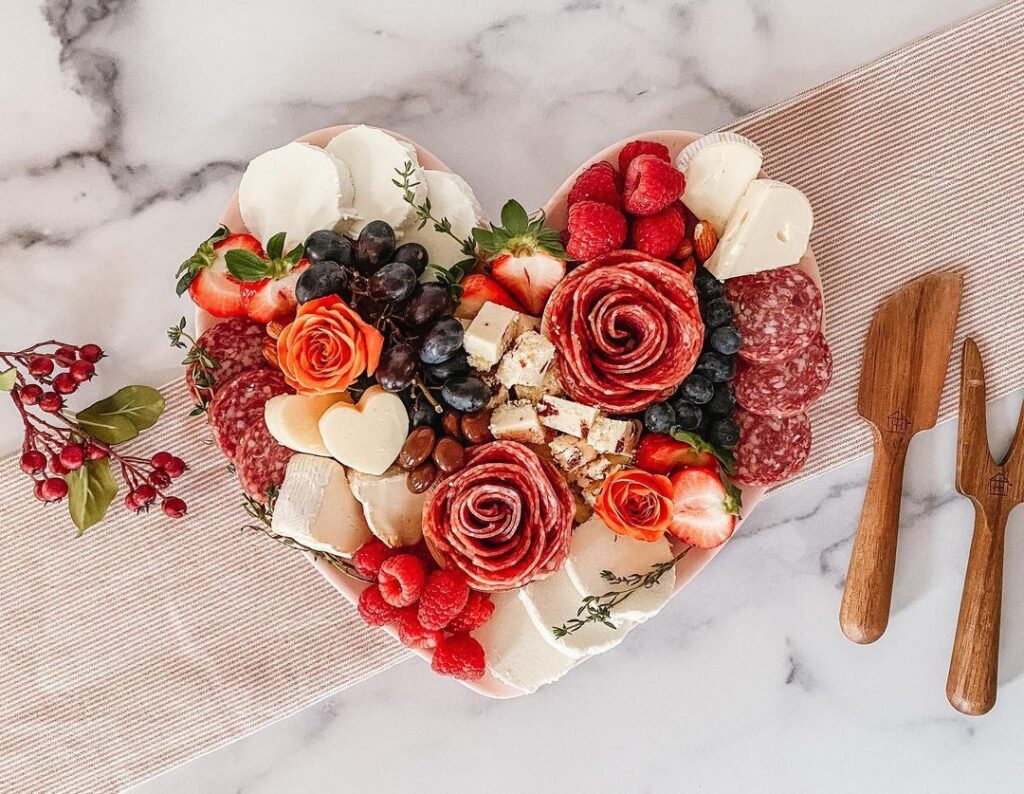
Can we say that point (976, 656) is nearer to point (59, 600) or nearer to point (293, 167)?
point (293, 167)

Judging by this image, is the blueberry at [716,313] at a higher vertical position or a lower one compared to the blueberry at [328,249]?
lower

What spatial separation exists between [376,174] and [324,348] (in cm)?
30

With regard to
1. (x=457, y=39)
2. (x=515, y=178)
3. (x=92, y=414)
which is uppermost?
(x=457, y=39)

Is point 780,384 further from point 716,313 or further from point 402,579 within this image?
point 402,579

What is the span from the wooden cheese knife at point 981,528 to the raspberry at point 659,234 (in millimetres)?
596

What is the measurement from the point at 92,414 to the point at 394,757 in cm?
76

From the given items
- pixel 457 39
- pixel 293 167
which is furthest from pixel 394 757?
pixel 457 39

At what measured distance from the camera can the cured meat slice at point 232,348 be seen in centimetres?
115

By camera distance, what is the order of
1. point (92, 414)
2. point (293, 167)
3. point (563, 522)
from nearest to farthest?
point (563, 522)
point (293, 167)
point (92, 414)

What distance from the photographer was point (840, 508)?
55.2 inches

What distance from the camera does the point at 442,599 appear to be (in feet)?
3.51

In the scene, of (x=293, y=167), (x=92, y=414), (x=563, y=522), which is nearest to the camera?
(x=563, y=522)

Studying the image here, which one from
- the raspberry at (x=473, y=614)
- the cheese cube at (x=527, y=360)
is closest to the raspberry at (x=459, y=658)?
the raspberry at (x=473, y=614)

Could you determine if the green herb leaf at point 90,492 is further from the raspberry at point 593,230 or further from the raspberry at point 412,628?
the raspberry at point 593,230
